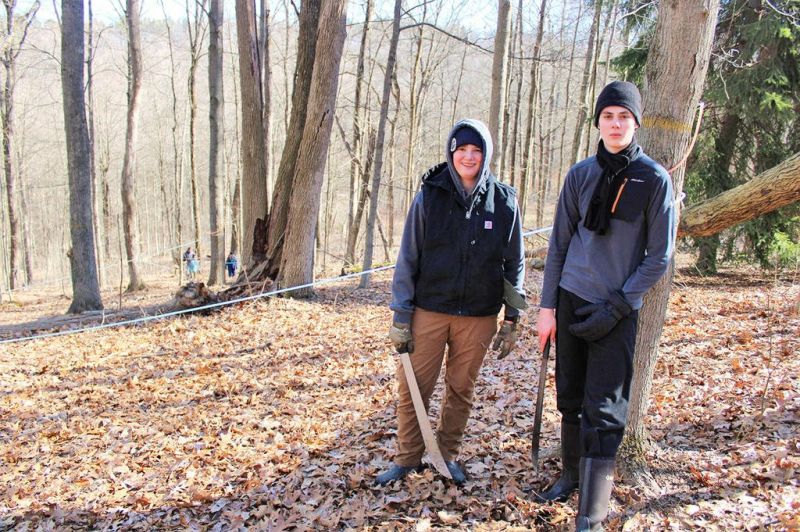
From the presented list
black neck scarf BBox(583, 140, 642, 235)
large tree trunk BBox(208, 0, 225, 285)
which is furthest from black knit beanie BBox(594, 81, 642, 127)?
large tree trunk BBox(208, 0, 225, 285)

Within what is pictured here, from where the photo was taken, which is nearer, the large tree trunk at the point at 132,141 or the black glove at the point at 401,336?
the black glove at the point at 401,336

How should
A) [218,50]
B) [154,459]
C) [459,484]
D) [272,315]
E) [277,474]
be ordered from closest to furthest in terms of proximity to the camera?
1. [459,484]
2. [277,474]
3. [154,459]
4. [272,315]
5. [218,50]

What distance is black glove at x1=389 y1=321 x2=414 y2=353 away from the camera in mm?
3080

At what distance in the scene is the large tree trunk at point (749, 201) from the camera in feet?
11.9

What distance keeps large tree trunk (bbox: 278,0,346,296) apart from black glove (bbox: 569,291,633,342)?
6.86 meters

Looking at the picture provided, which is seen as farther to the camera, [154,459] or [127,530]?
[154,459]

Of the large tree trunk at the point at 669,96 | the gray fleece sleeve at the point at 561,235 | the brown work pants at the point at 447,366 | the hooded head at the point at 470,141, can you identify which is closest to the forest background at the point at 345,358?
the large tree trunk at the point at 669,96

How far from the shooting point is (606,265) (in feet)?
8.46

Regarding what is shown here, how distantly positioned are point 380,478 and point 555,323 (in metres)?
1.62

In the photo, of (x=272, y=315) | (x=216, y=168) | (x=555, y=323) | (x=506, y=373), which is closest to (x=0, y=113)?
(x=216, y=168)

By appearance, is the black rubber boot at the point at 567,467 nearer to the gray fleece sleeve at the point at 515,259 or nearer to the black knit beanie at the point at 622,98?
the gray fleece sleeve at the point at 515,259

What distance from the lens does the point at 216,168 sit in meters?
14.5

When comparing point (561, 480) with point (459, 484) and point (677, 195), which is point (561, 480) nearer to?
point (459, 484)

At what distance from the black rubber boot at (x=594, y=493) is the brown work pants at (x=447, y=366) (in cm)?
84
